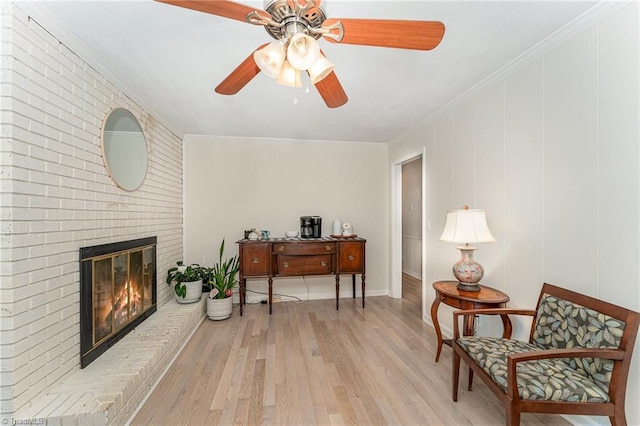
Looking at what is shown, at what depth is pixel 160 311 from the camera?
2.97 m

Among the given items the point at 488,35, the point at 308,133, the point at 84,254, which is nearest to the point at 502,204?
the point at 488,35

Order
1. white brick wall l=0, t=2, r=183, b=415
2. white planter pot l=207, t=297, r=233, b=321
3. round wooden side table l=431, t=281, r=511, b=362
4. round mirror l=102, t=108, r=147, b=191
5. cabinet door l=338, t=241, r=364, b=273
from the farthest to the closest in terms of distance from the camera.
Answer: cabinet door l=338, t=241, r=364, b=273 → white planter pot l=207, t=297, r=233, b=321 → round mirror l=102, t=108, r=147, b=191 → round wooden side table l=431, t=281, r=511, b=362 → white brick wall l=0, t=2, r=183, b=415

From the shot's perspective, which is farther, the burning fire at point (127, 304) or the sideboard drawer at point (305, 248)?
the sideboard drawer at point (305, 248)

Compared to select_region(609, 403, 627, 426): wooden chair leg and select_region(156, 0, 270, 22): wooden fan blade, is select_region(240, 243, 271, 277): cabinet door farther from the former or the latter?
select_region(609, 403, 627, 426): wooden chair leg

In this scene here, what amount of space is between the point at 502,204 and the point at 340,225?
224 centimetres

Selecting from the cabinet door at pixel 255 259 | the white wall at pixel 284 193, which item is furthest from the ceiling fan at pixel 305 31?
the white wall at pixel 284 193

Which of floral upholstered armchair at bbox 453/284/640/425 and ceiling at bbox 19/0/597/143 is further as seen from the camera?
ceiling at bbox 19/0/597/143

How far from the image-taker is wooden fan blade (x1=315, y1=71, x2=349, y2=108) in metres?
1.44

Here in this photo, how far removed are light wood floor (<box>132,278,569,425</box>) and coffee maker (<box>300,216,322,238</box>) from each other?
1.19m

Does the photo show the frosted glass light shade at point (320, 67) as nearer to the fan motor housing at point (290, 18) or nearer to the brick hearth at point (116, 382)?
the fan motor housing at point (290, 18)

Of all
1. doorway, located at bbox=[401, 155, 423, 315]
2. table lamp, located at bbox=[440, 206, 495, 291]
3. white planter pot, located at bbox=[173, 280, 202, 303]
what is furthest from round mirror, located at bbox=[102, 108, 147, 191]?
doorway, located at bbox=[401, 155, 423, 315]

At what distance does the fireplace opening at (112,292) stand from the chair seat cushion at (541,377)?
2.52 meters

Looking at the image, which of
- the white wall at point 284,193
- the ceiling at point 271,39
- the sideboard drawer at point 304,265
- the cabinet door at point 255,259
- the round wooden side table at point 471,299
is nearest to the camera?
the ceiling at point 271,39

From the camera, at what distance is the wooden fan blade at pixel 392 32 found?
3.51 feet
